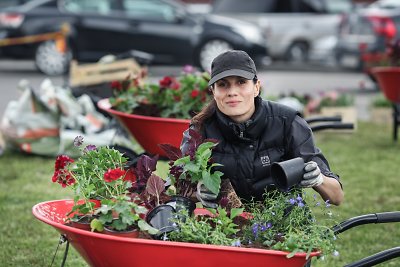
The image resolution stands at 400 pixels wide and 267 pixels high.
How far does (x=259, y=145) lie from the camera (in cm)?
371

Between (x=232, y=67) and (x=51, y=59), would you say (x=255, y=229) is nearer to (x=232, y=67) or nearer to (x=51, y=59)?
(x=232, y=67)

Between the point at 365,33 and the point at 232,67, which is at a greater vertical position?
the point at 232,67

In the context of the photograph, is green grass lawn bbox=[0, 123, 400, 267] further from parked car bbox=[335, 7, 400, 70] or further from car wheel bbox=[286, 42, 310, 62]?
car wheel bbox=[286, 42, 310, 62]

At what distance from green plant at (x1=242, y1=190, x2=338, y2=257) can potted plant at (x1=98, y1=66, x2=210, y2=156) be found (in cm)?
→ 235

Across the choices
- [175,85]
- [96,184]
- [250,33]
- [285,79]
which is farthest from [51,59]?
[96,184]

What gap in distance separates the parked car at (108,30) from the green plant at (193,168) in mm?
12640

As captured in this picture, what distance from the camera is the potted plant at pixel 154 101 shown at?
221 inches

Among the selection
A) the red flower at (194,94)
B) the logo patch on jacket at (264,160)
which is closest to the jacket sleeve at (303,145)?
the logo patch on jacket at (264,160)

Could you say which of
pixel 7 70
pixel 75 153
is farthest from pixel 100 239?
pixel 7 70

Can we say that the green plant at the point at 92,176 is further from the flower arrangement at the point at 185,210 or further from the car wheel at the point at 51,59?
the car wheel at the point at 51,59

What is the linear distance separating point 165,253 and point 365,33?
1413cm

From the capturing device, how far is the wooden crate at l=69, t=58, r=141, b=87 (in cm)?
862

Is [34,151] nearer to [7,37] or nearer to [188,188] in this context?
[188,188]

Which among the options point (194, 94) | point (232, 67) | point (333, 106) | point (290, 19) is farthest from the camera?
point (290, 19)
